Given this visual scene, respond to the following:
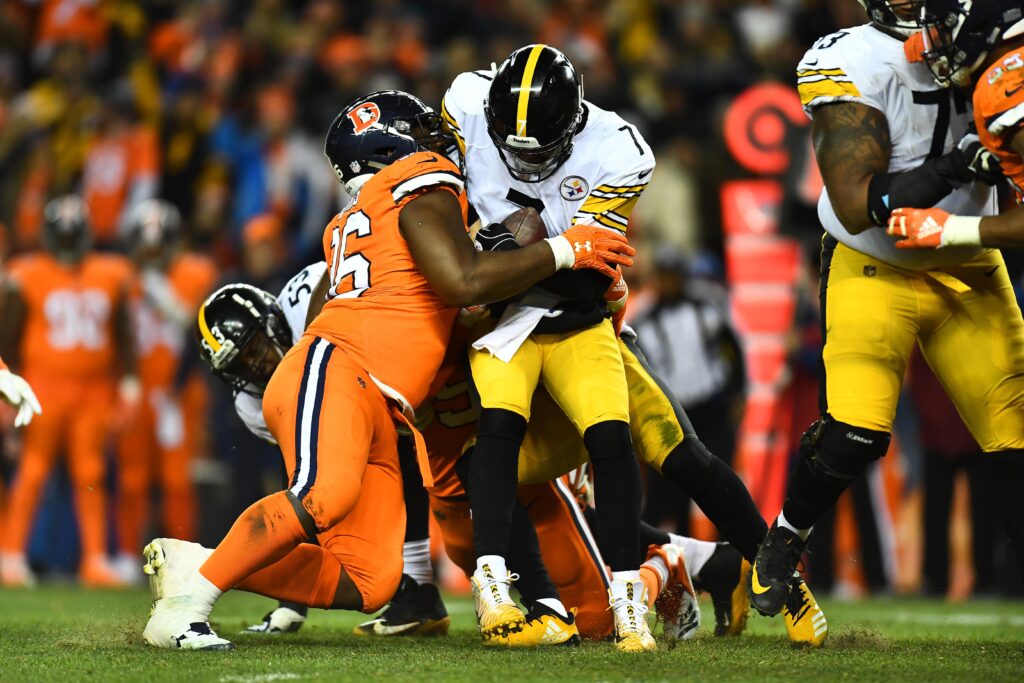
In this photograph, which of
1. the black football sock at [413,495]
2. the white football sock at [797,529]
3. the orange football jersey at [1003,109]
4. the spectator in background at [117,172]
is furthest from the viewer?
the spectator in background at [117,172]

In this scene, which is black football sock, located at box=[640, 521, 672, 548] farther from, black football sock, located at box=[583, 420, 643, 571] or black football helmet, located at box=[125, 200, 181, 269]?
black football helmet, located at box=[125, 200, 181, 269]

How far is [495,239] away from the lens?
14.9 feet

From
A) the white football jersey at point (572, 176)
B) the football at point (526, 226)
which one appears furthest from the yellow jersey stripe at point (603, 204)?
the football at point (526, 226)

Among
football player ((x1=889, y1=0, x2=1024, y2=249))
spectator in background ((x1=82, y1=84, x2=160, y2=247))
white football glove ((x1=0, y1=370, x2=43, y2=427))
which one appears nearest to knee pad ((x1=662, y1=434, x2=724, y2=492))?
football player ((x1=889, y1=0, x2=1024, y2=249))

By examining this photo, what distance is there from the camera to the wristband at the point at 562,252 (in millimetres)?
4352

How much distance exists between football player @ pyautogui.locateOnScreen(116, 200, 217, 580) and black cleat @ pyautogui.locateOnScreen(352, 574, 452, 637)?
4.25 meters

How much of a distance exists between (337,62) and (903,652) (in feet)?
28.7

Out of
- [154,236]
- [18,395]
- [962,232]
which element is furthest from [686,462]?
[154,236]

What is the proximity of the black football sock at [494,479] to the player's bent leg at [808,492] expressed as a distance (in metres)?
0.81

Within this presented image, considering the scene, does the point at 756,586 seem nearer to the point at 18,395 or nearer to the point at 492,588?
the point at 492,588

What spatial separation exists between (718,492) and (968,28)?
1.64 m

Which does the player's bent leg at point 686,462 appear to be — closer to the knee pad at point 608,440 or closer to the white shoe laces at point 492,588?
the knee pad at point 608,440

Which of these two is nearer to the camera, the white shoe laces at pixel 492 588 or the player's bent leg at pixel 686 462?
the white shoe laces at pixel 492 588

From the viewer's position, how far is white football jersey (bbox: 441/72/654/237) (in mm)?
4523
